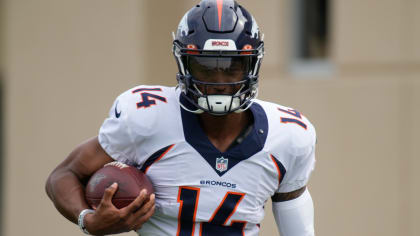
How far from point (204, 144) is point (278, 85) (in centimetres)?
408

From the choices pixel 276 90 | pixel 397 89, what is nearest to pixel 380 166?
pixel 397 89

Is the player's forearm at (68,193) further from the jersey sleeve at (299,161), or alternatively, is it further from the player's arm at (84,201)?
the jersey sleeve at (299,161)

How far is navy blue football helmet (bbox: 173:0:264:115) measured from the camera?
10.1 ft

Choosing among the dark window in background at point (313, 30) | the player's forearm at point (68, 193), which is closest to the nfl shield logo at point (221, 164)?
the player's forearm at point (68, 193)

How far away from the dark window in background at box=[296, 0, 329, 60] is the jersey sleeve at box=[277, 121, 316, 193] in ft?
13.5

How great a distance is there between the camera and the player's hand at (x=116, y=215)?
2916 mm

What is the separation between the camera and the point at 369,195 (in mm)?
6906

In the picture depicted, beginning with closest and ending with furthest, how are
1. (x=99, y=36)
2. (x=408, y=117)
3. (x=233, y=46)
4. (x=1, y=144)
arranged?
(x=233, y=46)
(x=408, y=117)
(x=99, y=36)
(x=1, y=144)

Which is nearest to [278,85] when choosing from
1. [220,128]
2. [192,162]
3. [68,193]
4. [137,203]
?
[220,128]

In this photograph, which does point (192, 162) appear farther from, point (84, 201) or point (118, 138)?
point (84, 201)

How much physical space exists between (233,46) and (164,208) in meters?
0.74

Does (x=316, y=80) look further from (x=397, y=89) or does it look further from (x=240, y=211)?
(x=240, y=211)

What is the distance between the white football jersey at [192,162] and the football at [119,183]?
10 centimetres

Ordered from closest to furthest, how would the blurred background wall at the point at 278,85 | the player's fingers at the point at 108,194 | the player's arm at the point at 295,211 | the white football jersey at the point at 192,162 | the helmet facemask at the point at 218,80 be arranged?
1. the player's fingers at the point at 108,194
2. the helmet facemask at the point at 218,80
3. the white football jersey at the point at 192,162
4. the player's arm at the point at 295,211
5. the blurred background wall at the point at 278,85
